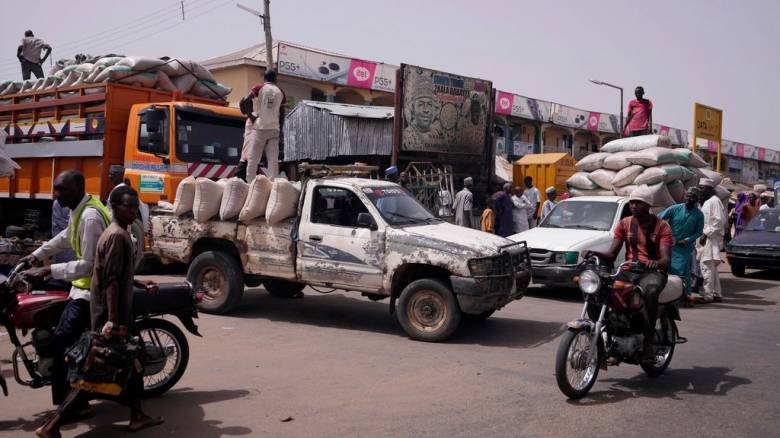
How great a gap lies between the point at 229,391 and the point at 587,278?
3.00 metres

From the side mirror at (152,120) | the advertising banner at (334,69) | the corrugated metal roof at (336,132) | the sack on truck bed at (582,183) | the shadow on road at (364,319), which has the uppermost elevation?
the advertising banner at (334,69)

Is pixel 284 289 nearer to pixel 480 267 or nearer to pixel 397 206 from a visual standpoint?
pixel 397 206

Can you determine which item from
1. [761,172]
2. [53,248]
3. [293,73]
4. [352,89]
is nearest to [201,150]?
[53,248]

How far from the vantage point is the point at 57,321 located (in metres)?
4.75

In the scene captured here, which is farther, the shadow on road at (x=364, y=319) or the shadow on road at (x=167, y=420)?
the shadow on road at (x=364, y=319)

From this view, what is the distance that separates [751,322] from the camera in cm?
893

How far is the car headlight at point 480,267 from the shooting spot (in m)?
7.11

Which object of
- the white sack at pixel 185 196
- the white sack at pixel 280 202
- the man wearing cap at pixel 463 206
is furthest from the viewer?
the man wearing cap at pixel 463 206

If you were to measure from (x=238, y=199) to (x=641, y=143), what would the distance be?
27.4 feet

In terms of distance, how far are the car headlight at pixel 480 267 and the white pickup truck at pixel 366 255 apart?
0.4 inches

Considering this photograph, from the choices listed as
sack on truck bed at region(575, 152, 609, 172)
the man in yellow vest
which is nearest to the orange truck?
the man in yellow vest

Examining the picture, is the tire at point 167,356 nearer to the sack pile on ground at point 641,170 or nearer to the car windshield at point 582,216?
the car windshield at point 582,216

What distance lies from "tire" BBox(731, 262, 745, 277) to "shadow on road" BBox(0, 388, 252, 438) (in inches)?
488

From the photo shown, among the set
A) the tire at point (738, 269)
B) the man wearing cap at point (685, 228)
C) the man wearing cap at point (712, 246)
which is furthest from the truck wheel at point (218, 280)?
the tire at point (738, 269)
